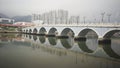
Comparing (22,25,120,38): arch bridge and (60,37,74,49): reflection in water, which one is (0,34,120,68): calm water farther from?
(22,25,120,38): arch bridge

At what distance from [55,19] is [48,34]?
3094cm

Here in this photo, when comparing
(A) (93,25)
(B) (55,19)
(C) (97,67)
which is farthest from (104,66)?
(B) (55,19)

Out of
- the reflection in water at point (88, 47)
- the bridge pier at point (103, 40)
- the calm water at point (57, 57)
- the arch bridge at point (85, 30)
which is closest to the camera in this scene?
the calm water at point (57, 57)

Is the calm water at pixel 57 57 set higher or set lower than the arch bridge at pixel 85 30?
lower

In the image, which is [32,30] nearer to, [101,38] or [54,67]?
[101,38]

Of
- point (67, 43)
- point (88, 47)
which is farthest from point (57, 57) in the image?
point (67, 43)

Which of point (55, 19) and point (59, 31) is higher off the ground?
point (55, 19)

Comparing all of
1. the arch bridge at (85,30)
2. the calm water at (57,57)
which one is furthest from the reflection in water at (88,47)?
the arch bridge at (85,30)

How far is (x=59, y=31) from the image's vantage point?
3100 centimetres

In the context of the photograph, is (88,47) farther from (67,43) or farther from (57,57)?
(57,57)

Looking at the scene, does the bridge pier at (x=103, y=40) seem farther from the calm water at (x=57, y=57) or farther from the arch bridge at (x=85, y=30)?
the calm water at (x=57, y=57)

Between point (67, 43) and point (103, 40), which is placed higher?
point (103, 40)

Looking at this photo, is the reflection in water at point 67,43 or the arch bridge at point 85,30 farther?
the arch bridge at point 85,30

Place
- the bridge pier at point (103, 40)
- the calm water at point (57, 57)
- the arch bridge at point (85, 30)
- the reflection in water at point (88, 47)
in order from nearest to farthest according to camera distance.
Answer: the calm water at point (57, 57), the reflection in water at point (88, 47), the arch bridge at point (85, 30), the bridge pier at point (103, 40)
